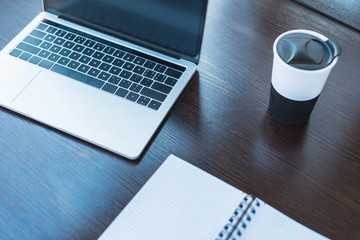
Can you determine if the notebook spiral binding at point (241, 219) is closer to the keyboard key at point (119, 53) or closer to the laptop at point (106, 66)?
the laptop at point (106, 66)

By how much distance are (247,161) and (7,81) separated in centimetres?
46

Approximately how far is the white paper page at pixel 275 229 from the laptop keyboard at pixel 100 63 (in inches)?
10.1

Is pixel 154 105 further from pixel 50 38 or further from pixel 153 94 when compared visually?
pixel 50 38

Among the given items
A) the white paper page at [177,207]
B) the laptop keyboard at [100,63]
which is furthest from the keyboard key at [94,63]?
the white paper page at [177,207]

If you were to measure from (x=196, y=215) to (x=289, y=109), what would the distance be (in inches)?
9.0

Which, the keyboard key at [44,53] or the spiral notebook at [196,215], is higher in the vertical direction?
the keyboard key at [44,53]

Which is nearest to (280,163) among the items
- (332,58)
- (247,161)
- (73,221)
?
(247,161)

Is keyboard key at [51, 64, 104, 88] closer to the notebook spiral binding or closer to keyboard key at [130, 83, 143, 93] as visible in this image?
keyboard key at [130, 83, 143, 93]

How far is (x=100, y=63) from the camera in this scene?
0.77 metres

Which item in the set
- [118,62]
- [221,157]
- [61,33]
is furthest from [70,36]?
[221,157]

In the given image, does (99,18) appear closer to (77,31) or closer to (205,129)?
(77,31)

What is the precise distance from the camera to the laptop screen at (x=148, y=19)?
699 millimetres

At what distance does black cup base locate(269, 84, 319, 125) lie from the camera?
0.65 metres

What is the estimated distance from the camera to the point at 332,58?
1.95 feet
